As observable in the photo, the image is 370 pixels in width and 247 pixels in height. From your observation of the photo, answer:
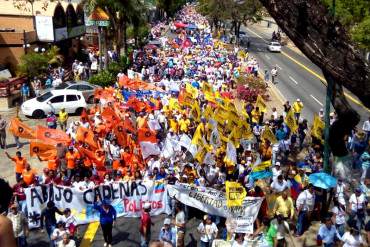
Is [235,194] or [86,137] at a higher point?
[86,137]

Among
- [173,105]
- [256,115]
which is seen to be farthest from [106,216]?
[256,115]

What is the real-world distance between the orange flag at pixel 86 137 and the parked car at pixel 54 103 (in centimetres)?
891

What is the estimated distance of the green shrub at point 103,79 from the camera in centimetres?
3259

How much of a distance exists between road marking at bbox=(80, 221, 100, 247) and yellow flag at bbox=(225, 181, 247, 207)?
3653 millimetres

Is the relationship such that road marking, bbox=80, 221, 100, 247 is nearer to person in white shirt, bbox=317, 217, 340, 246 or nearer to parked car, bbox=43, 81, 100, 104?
person in white shirt, bbox=317, 217, 340, 246

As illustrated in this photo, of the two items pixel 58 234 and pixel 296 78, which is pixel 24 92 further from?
pixel 296 78

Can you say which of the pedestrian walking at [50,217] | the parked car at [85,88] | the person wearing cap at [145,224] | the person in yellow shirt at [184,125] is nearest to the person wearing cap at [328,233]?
the person wearing cap at [145,224]

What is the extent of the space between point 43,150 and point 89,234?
454 cm

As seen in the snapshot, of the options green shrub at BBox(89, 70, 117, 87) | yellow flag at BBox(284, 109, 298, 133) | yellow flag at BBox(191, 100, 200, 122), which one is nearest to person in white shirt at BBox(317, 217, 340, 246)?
yellow flag at BBox(284, 109, 298, 133)

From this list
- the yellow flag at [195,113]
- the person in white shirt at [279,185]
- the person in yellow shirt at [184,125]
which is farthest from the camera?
the yellow flag at [195,113]

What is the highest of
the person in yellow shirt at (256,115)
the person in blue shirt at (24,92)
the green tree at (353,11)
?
the green tree at (353,11)

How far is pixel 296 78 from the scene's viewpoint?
42.1 metres

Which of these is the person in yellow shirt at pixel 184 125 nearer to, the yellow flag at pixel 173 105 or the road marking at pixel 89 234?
the yellow flag at pixel 173 105

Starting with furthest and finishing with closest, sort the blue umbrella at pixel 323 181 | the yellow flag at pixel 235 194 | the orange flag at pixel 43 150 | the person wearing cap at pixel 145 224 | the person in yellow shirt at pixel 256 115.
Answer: the person in yellow shirt at pixel 256 115 → the orange flag at pixel 43 150 → the blue umbrella at pixel 323 181 → the yellow flag at pixel 235 194 → the person wearing cap at pixel 145 224
